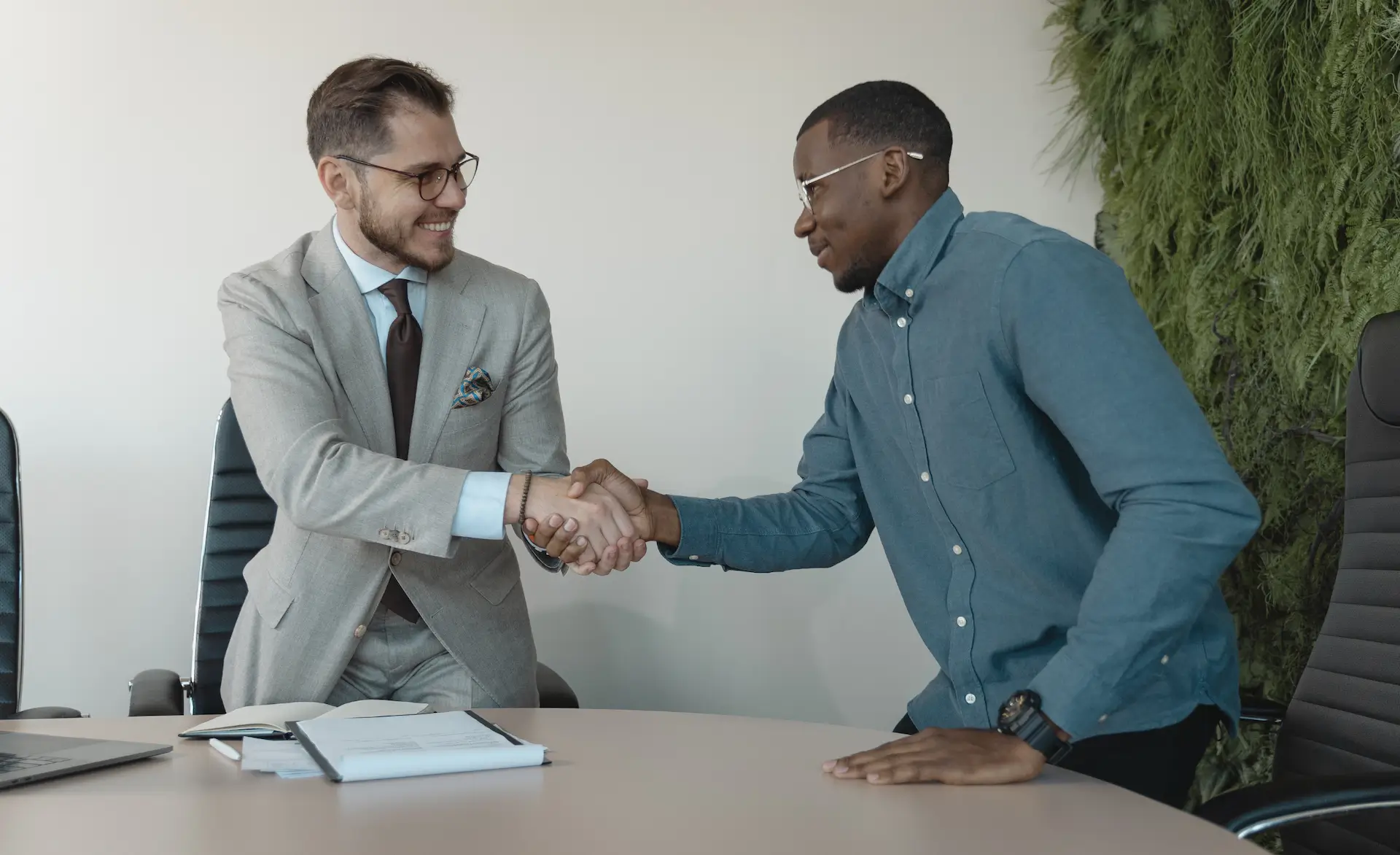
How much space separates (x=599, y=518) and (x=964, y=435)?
717 mm

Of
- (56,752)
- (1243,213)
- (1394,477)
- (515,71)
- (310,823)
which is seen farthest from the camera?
(515,71)

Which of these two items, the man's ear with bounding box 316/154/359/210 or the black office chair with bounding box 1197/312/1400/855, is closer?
the black office chair with bounding box 1197/312/1400/855

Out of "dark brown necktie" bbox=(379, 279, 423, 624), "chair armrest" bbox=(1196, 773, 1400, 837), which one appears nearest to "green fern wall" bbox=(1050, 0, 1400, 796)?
"chair armrest" bbox=(1196, 773, 1400, 837)

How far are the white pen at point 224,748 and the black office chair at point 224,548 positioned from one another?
94 cm

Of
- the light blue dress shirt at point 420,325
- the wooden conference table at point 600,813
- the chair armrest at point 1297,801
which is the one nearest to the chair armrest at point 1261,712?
the chair armrest at point 1297,801

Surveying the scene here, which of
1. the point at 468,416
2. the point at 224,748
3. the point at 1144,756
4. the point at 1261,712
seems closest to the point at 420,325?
the point at 468,416

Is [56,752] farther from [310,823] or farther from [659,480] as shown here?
[659,480]

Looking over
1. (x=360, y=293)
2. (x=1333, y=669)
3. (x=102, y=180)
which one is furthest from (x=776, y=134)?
(x=1333, y=669)

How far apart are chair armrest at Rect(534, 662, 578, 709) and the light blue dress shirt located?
33 cm

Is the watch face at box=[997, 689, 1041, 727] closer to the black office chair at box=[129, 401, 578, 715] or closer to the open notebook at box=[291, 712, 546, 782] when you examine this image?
the open notebook at box=[291, 712, 546, 782]

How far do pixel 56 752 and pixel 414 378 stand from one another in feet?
3.33

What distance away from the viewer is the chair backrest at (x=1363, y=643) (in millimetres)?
1815

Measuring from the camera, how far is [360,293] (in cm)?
225

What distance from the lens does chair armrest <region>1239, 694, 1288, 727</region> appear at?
189 centimetres
